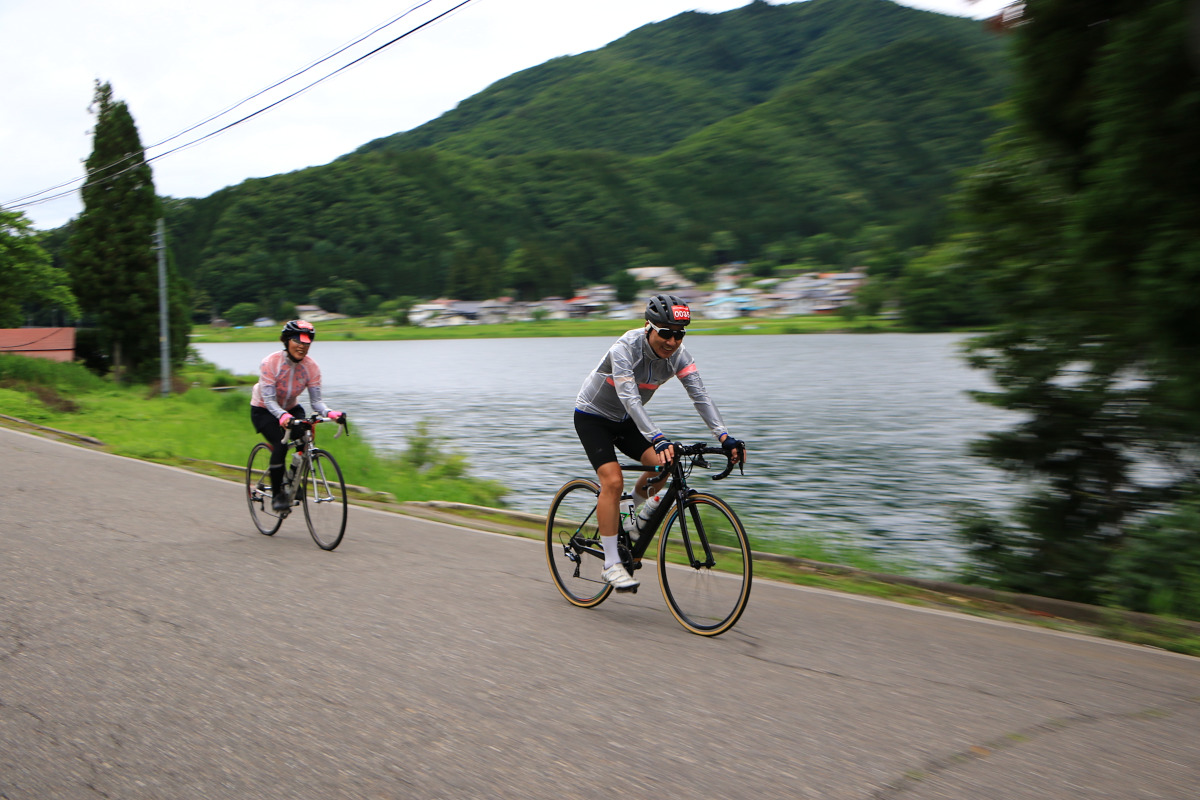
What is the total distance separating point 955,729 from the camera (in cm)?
382

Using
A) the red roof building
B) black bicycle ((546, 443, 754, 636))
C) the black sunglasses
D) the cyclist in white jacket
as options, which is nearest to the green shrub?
the red roof building

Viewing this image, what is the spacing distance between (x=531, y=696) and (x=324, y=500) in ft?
14.6

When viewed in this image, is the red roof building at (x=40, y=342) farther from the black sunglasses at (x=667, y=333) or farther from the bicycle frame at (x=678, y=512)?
the black sunglasses at (x=667, y=333)

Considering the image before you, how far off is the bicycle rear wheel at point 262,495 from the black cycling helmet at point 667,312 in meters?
4.74

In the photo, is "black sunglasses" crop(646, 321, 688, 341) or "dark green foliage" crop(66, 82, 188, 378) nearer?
"black sunglasses" crop(646, 321, 688, 341)

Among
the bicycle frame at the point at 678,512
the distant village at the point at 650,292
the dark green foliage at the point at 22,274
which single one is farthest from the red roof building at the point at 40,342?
the bicycle frame at the point at 678,512

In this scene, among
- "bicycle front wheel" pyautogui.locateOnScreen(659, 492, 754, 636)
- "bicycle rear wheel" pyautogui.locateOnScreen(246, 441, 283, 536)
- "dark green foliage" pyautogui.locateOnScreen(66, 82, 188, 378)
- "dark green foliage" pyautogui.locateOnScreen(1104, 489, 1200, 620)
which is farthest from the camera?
"dark green foliage" pyautogui.locateOnScreen(66, 82, 188, 378)

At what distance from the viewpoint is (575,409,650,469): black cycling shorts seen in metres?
5.87

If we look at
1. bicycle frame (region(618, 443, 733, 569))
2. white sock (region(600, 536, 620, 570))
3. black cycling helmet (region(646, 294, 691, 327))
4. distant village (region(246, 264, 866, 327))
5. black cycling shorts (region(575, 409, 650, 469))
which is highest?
distant village (region(246, 264, 866, 327))

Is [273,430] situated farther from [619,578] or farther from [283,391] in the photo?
[619,578]

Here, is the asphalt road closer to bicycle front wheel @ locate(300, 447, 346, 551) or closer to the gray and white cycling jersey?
bicycle front wheel @ locate(300, 447, 346, 551)

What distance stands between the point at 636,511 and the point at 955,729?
8.09 feet

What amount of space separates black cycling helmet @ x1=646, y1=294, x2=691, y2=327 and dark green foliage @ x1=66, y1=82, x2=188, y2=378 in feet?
126

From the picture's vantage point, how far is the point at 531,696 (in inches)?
166
